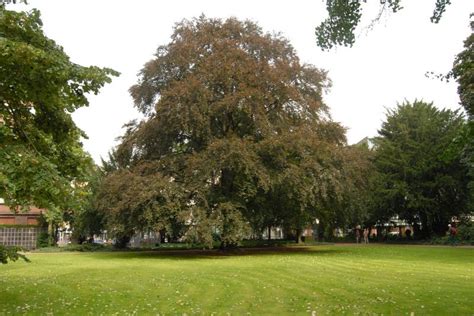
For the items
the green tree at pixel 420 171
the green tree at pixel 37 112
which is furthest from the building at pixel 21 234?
the green tree at pixel 37 112

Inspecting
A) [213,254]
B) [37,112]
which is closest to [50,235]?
[213,254]

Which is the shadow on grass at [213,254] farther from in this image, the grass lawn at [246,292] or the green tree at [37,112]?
the green tree at [37,112]

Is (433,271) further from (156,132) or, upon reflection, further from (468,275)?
(156,132)

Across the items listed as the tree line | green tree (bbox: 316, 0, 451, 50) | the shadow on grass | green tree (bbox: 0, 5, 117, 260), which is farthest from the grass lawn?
the shadow on grass

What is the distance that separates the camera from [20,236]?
41.0 metres

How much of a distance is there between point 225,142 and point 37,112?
16803mm

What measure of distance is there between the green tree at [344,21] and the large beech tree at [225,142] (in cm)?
1822

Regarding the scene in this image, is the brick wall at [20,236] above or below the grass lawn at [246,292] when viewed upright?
above

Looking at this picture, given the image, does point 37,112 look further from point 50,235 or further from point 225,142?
point 50,235

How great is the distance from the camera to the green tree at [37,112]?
8.00 m

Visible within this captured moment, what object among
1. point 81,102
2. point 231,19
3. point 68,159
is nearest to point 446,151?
point 81,102

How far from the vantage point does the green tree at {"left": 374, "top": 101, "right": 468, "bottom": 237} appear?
38969 millimetres

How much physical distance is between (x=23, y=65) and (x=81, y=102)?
4.21 feet

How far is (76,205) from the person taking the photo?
30.8ft
